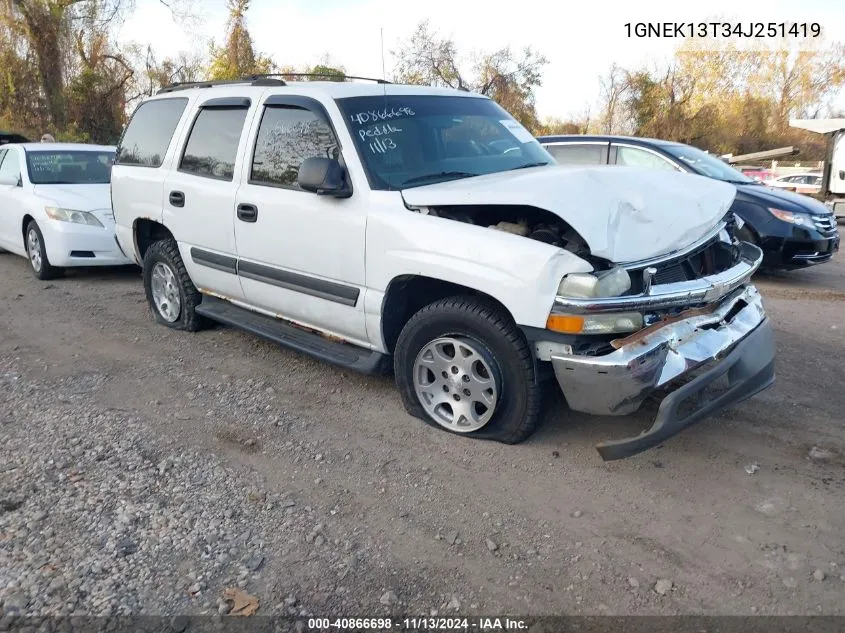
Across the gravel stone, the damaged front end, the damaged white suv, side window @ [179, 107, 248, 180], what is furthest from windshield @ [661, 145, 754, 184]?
the gravel stone

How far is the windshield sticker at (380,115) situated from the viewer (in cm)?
429

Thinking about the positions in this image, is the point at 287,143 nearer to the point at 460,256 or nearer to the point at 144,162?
the point at 460,256

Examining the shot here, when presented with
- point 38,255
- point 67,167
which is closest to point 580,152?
point 67,167

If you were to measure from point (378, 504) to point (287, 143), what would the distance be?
2.45 meters

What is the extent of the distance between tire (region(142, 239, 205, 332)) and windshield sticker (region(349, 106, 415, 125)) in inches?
84.6

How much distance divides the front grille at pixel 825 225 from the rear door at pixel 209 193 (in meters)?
6.50

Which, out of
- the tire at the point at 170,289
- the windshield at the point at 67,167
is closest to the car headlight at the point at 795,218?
the tire at the point at 170,289

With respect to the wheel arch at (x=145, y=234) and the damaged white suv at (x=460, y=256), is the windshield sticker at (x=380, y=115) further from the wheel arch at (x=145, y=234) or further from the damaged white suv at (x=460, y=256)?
the wheel arch at (x=145, y=234)

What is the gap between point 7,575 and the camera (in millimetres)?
2779

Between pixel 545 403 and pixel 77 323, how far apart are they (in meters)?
4.48

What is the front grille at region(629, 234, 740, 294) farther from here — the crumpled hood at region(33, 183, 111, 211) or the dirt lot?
the crumpled hood at region(33, 183, 111, 211)

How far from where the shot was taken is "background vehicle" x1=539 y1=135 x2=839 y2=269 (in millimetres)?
8008

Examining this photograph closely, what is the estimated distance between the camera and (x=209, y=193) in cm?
505

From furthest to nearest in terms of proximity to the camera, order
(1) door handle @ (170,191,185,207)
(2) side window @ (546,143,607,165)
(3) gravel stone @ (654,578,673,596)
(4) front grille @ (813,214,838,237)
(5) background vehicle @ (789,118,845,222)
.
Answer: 1. (5) background vehicle @ (789,118,845,222)
2. (2) side window @ (546,143,607,165)
3. (4) front grille @ (813,214,838,237)
4. (1) door handle @ (170,191,185,207)
5. (3) gravel stone @ (654,578,673,596)
